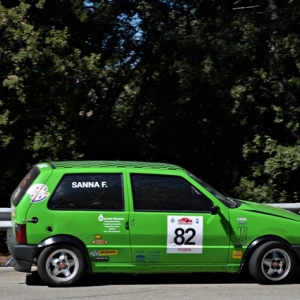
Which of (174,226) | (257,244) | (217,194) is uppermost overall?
(217,194)

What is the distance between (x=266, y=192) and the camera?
14.0 metres

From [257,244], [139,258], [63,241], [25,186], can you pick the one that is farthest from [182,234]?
[25,186]

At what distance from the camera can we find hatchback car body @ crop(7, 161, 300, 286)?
8.38m

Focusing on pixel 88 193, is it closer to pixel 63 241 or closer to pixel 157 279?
pixel 63 241

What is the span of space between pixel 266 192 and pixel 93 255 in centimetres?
639

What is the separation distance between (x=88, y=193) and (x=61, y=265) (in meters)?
0.92

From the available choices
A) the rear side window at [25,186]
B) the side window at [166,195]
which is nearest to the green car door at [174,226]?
the side window at [166,195]

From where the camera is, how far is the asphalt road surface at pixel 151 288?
806 cm

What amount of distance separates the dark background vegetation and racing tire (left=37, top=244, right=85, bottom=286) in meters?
4.82

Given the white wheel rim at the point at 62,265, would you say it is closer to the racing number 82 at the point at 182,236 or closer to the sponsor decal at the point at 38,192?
the sponsor decal at the point at 38,192

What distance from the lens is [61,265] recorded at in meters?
8.44

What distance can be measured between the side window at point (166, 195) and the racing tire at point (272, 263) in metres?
0.85

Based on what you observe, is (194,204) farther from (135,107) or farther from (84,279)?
(135,107)

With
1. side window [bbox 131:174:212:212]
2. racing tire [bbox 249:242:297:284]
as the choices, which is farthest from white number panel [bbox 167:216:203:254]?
racing tire [bbox 249:242:297:284]
